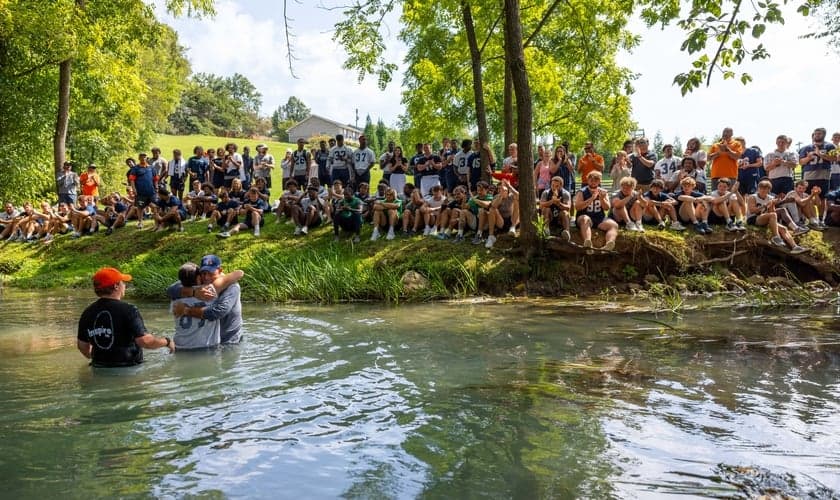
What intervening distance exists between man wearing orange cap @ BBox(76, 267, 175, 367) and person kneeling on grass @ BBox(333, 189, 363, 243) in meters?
9.83

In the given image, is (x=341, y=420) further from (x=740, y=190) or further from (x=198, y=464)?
(x=740, y=190)

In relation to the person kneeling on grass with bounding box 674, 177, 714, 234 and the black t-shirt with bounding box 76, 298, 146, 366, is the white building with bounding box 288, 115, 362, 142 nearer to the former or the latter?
the person kneeling on grass with bounding box 674, 177, 714, 234

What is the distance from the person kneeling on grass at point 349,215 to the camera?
17703 millimetres

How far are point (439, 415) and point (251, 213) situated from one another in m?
14.2

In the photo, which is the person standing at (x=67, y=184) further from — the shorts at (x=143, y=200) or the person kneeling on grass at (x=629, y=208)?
the person kneeling on grass at (x=629, y=208)

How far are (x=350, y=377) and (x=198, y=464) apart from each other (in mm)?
2887

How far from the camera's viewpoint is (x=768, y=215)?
1574 centimetres

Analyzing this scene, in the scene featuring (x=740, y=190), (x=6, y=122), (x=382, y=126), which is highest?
(x=382, y=126)

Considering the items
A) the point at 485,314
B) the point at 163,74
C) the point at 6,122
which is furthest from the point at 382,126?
the point at 485,314

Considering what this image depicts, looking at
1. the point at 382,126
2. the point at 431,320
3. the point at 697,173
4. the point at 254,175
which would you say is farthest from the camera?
the point at 382,126

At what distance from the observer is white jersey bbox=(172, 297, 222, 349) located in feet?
29.2

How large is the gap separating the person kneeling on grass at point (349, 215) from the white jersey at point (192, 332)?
344 inches

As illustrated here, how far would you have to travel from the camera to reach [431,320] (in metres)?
12.1

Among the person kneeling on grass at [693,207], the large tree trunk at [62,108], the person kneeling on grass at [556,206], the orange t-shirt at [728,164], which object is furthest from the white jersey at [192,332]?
the large tree trunk at [62,108]
